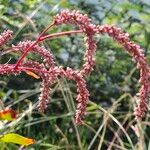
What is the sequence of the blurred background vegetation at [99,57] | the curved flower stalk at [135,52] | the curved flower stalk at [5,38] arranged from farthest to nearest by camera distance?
the blurred background vegetation at [99,57] < the curved flower stalk at [5,38] < the curved flower stalk at [135,52]

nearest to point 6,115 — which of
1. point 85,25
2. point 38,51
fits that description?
point 38,51

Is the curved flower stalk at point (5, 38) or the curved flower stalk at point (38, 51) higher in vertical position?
the curved flower stalk at point (5, 38)

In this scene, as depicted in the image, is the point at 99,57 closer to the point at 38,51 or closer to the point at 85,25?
the point at 38,51

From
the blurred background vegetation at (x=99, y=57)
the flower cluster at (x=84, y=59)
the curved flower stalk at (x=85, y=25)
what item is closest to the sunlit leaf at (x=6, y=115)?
the flower cluster at (x=84, y=59)

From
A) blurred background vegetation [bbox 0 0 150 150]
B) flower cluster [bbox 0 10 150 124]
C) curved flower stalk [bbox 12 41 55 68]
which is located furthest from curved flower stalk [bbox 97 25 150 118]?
blurred background vegetation [bbox 0 0 150 150]

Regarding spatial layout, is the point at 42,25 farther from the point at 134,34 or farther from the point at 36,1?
the point at 134,34

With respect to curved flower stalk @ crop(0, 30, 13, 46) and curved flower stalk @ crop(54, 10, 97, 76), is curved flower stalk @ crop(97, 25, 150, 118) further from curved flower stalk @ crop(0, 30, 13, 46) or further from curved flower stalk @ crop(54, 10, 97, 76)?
curved flower stalk @ crop(0, 30, 13, 46)

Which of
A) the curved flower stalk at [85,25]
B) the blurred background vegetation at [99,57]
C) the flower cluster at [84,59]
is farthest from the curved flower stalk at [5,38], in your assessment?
the blurred background vegetation at [99,57]

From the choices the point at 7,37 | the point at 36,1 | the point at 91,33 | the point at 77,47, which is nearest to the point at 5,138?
the point at 7,37

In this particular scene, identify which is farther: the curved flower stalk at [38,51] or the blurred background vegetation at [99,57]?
the blurred background vegetation at [99,57]

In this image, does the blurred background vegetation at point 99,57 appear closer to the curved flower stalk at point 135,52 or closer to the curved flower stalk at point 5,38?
the curved flower stalk at point 5,38

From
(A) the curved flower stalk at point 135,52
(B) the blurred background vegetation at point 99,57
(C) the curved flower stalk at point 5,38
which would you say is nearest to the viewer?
(A) the curved flower stalk at point 135,52
